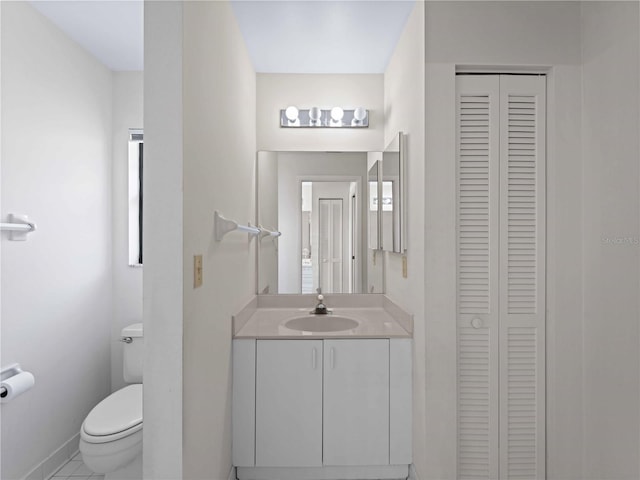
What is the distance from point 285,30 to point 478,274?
66.4 inches

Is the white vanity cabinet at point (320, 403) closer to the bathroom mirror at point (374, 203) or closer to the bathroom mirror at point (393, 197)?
the bathroom mirror at point (393, 197)

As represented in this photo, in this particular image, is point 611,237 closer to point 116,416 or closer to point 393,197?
point 393,197

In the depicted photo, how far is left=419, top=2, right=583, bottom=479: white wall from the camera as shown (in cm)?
173

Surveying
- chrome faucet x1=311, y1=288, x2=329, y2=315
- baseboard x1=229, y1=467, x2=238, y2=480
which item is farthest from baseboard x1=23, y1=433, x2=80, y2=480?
chrome faucet x1=311, y1=288, x2=329, y2=315

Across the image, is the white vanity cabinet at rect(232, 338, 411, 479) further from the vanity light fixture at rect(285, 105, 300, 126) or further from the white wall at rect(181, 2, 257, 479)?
the vanity light fixture at rect(285, 105, 300, 126)

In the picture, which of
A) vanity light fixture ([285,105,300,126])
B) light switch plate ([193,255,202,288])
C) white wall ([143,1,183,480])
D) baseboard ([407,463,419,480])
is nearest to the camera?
white wall ([143,1,183,480])

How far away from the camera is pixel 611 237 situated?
1564 millimetres

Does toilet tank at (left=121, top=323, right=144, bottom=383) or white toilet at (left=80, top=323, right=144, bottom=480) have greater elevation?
toilet tank at (left=121, top=323, right=144, bottom=383)

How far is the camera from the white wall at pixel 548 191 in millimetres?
1731

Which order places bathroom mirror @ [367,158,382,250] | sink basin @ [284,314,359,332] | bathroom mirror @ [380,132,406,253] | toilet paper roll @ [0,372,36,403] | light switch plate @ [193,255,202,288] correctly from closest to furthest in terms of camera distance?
light switch plate @ [193,255,202,288]
toilet paper roll @ [0,372,36,403]
bathroom mirror @ [380,132,406,253]
sink basin @ [284,314,359,332]
bathroom mirror @ [367,158,382,250]

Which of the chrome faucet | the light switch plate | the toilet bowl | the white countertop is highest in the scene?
the light switch plate

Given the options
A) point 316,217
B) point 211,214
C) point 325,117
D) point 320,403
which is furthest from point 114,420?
point 325,117

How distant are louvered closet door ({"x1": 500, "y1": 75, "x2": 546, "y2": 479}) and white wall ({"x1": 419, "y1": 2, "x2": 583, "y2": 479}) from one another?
0.15ft

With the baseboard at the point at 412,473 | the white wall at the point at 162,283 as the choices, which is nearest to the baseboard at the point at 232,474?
the white wall at the point at 162,283
